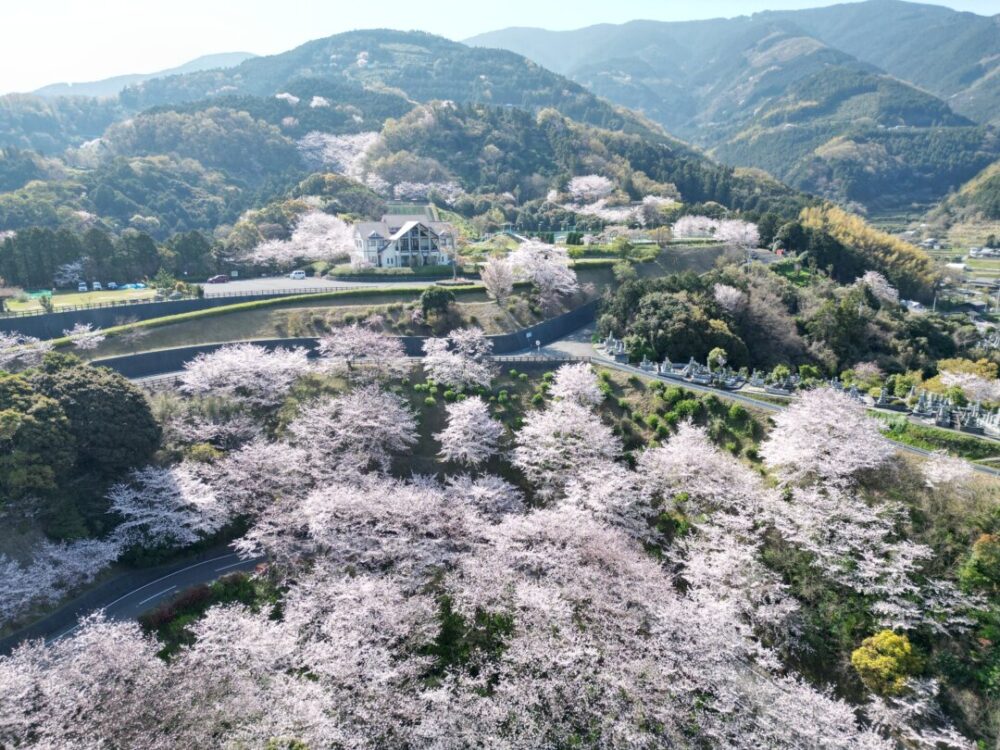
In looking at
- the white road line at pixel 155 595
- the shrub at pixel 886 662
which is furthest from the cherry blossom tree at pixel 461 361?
the shrub at pixel 886 662

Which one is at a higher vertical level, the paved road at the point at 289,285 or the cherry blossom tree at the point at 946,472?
the cherry blossom tree at the point at 946,472

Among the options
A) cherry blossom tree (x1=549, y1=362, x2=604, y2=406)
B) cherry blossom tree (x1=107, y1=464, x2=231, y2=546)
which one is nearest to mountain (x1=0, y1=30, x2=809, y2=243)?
cherry blossom tree (x1=107, y1=464, x2=231, y2=546)

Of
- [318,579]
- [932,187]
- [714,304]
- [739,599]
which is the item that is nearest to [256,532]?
[318,579]

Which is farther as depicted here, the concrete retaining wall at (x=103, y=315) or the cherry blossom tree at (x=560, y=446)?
the concrete retaining wall at (x=103, y=315)

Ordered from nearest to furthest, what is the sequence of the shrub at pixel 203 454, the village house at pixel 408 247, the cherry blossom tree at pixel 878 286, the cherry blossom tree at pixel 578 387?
the shrub at pixel 203 454 → the cherry blossom tree at pixel 578 387 → the cherry blossom tree at pixel 878 286 → the village house at pixel 408 247

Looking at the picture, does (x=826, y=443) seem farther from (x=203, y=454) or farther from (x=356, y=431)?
(x=203, y=454)

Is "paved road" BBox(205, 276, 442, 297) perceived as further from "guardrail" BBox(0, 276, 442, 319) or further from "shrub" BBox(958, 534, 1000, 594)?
"shrub" BBox(958, 534, 1000, 594)

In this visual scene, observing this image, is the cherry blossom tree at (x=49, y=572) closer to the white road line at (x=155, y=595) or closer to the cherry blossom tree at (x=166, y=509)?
the cherry blossom tree at (x=166, y=509)
